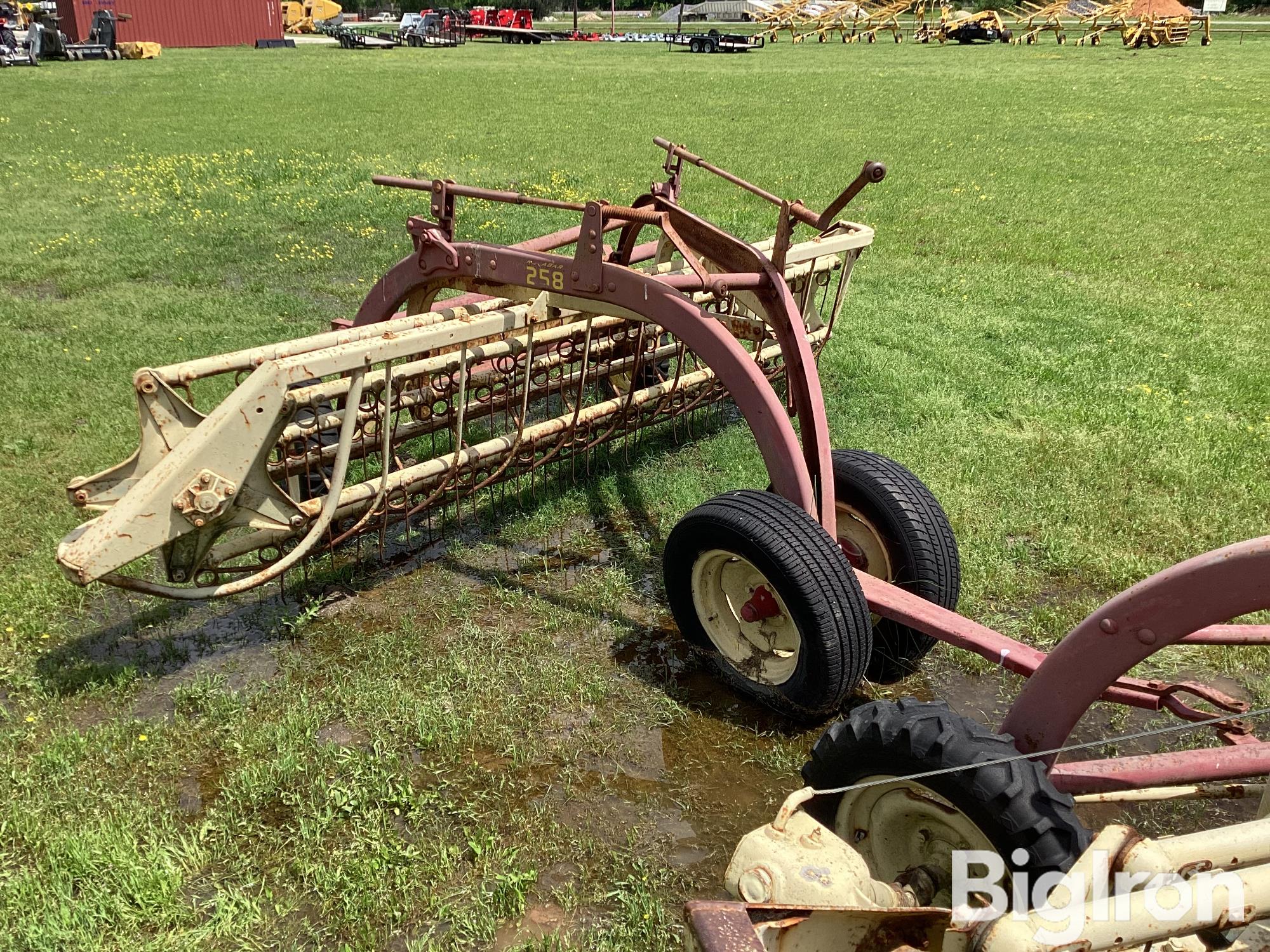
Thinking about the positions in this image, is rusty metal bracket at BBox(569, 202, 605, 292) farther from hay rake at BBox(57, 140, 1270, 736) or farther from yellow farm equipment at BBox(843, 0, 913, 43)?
yellow farm equipment at BBox(843, 0, 913, 43)

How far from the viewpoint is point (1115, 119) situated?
766 inches

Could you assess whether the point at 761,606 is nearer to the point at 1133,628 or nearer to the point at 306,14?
the point at 1133,628

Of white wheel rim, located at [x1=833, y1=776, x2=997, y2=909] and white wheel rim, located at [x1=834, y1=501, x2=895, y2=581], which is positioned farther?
white wheel rim, located at [x1=834, y1=501, x2=895, y2=581]

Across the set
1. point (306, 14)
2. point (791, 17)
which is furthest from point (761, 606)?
point (306, 14)

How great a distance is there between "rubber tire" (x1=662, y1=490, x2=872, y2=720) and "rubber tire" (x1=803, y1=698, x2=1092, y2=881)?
69 cm

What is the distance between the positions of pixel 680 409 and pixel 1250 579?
3.71 metres

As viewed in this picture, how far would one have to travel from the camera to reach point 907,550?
378 centimetres

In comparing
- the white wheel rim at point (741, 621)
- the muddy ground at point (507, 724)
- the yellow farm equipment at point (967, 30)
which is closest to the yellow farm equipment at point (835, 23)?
the yellow farm equipment at point (967, 30)

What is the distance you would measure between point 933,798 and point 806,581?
906 millimetres

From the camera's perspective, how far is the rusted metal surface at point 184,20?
39406 millimetres

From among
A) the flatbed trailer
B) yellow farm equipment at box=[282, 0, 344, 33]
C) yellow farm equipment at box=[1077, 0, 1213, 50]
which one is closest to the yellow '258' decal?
yellow farm equipment at box=[1077, 0, 1213, 50]

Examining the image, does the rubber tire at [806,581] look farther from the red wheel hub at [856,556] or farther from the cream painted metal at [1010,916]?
the cream painted metal at [1010,916]

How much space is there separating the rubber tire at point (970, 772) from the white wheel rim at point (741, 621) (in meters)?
0.97

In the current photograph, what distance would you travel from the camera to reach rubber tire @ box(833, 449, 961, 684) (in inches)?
148
